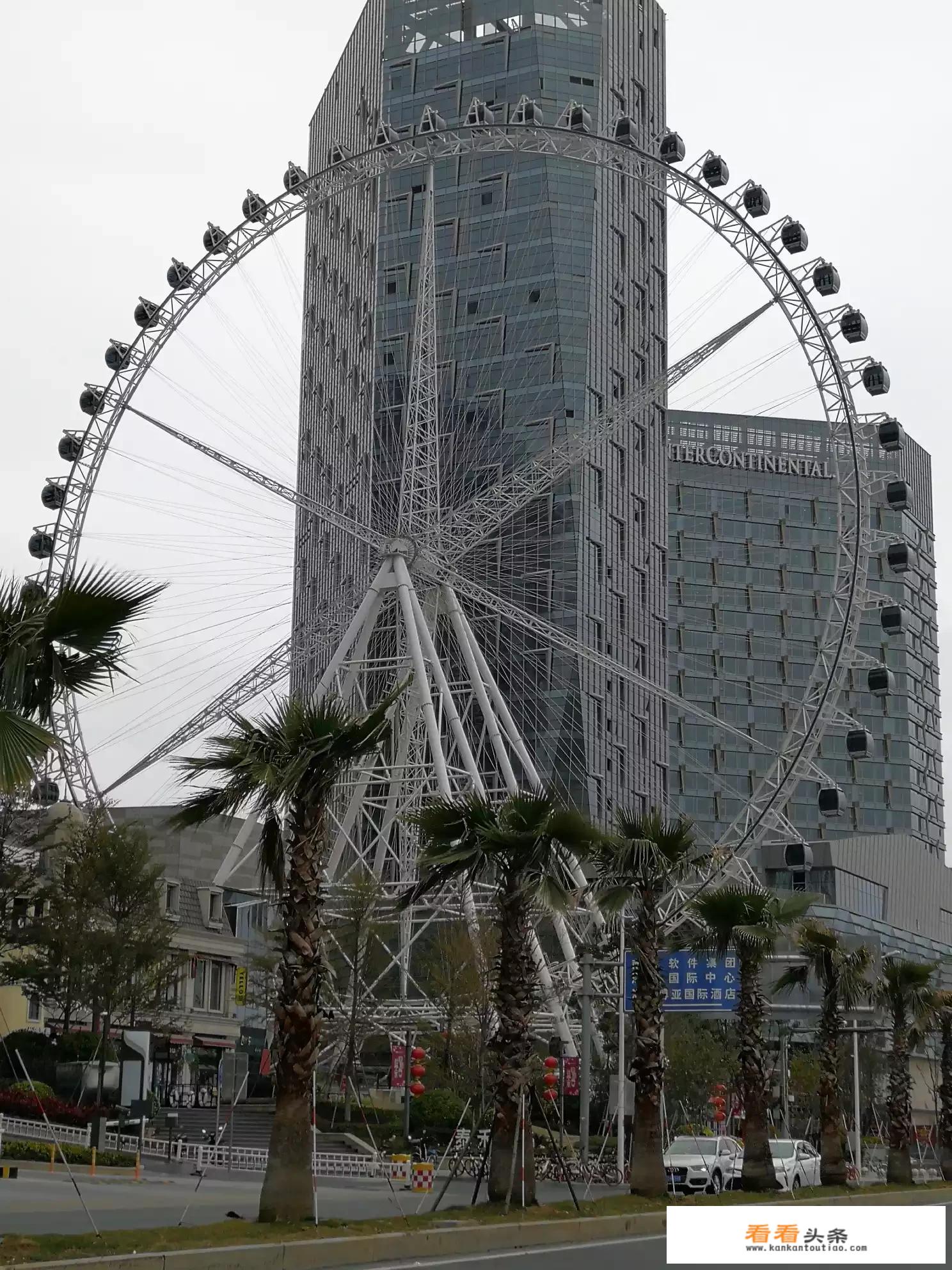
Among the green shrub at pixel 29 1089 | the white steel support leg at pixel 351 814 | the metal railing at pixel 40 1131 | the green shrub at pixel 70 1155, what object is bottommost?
the green shrub at pixel 70 1155

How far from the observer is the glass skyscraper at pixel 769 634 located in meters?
157

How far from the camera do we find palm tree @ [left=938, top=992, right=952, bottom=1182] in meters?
51.8

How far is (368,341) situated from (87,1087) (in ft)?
135

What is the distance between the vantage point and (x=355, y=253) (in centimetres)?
8450

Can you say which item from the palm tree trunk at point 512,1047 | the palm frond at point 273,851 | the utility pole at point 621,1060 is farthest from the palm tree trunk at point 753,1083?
the palm frond at point 273,851

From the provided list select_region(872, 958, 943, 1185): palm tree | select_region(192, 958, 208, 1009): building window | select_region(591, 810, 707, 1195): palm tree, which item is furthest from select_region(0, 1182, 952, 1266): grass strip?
select_region(192, 958, 208, 1009): building window

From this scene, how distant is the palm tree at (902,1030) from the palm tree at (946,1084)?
152 centimetres

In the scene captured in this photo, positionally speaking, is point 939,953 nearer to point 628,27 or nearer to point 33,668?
point 628,27

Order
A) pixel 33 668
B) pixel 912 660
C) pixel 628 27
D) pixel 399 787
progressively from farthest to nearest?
pixel 912 660 → pixel 628 27 → pixel 399 787 → pixel 33 668

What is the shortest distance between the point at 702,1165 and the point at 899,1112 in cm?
602

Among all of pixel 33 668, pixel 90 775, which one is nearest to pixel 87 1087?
pixel 90 775

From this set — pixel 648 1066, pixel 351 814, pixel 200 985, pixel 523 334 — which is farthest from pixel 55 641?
pixel 200 985

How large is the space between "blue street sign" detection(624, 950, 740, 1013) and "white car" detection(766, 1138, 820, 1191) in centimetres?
436

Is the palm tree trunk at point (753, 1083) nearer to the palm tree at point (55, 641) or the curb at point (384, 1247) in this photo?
the curb at point (384, 1247)
